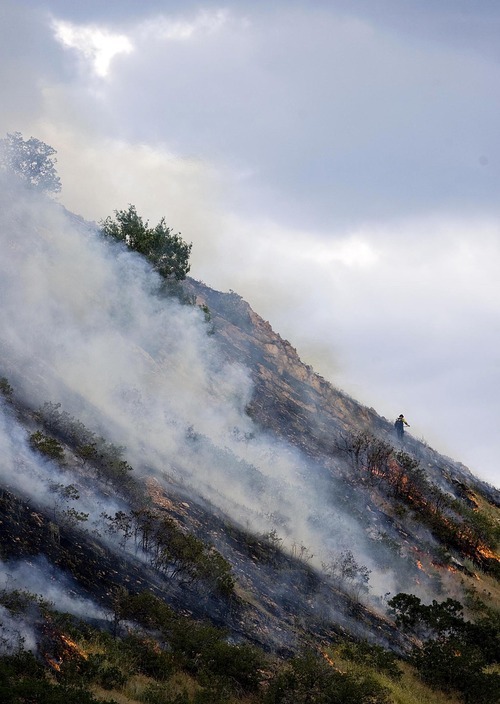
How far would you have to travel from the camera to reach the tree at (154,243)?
124 ft

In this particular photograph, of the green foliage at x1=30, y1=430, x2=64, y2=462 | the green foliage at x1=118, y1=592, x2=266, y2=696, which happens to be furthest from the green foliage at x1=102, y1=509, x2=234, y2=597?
the green foliage at x1=118, y1=592, x2=266, y2=696

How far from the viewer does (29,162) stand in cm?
3884

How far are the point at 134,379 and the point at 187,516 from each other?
987 cm

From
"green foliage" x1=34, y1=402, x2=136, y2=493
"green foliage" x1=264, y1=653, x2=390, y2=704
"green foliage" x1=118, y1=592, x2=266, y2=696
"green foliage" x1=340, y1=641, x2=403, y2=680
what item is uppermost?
"green foliage" x1=34, y1=402, x2=136, y2=493

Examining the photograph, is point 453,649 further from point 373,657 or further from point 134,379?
point 134,379

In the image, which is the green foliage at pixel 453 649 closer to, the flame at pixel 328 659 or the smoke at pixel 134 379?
the flame at pixel 328 659

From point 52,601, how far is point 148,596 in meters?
2.28

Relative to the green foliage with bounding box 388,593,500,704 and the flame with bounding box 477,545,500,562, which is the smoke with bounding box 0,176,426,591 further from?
the flame with bounding box 477,545,500,562

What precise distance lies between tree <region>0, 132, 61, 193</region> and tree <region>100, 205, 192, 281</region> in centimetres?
422

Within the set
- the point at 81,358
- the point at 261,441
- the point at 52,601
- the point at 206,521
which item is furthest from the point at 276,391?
the point at 52,601

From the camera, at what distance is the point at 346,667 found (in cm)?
1606

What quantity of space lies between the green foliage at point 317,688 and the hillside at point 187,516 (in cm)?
4

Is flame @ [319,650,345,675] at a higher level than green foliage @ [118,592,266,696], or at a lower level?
higher

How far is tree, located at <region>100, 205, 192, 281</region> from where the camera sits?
3791cm
